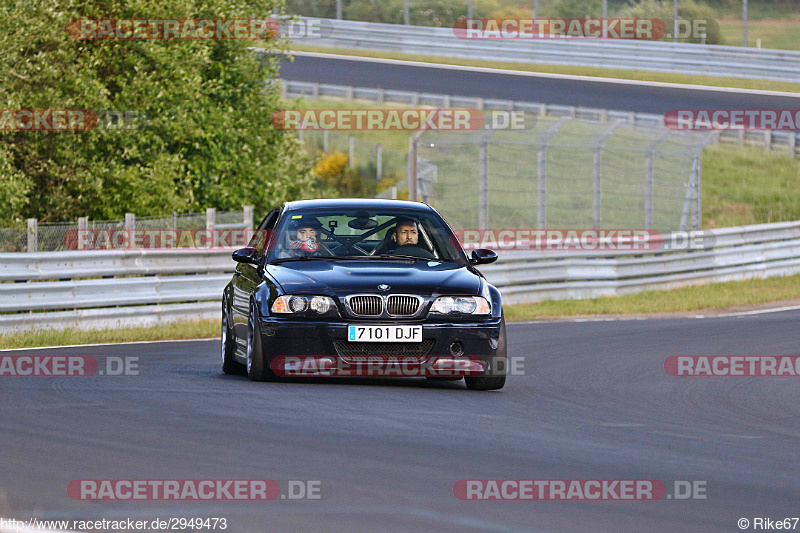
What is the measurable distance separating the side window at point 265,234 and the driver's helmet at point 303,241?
0.88ft

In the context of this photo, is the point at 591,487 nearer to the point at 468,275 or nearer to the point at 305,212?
the point at 468,275

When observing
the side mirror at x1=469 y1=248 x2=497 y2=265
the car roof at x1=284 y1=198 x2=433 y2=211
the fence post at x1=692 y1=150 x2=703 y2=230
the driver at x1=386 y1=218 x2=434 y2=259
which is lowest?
the fence post at x1=692 y1=150 x2=703 y2=230

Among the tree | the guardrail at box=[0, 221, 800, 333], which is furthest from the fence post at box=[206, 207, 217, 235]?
the tree

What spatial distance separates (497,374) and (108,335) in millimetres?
6550

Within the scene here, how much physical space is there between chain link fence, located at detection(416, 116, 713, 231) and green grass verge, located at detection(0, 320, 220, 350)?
7702 millimetres

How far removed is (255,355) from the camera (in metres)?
10.8

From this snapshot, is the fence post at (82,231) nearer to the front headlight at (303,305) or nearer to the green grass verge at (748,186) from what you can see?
the front headlight at (303,305)

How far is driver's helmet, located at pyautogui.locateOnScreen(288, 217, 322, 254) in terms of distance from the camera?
11492 mm

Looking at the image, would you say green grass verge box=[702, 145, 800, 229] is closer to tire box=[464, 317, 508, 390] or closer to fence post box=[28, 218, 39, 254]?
fence post box=[28, 218, 39, 254]

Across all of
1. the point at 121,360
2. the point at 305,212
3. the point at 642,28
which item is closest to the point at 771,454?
the point at 305,212

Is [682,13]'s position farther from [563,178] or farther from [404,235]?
[404,235]

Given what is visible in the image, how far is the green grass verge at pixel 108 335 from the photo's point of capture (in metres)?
15.1

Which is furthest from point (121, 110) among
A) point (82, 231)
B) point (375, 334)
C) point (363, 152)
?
point (363, 152)

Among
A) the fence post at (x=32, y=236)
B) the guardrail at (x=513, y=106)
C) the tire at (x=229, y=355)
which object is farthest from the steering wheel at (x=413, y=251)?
the guardrail at (x=513, y=106)
